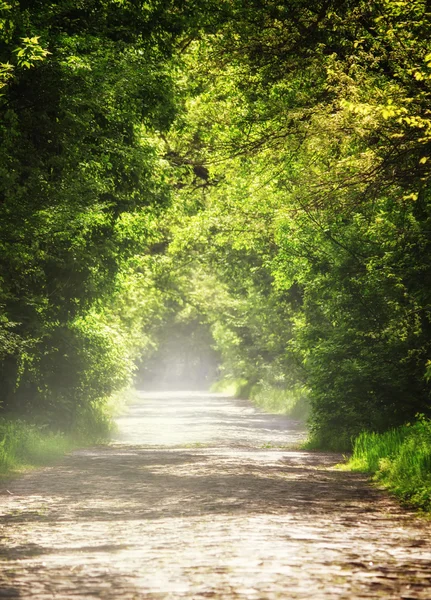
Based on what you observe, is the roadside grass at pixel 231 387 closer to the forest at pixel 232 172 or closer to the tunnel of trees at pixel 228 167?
the forest at pixel 232 172

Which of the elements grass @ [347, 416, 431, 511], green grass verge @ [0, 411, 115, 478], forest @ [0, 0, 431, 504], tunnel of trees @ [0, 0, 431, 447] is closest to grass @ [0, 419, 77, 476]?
green grass verge @ [0, 411, 115, 478]

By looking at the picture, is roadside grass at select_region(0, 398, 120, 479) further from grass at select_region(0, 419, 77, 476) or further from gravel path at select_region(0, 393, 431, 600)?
gravel path at select_region(0, 393, 431, 600)

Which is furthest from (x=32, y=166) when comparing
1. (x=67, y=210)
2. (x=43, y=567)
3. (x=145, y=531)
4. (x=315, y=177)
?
(x=43, y=567)

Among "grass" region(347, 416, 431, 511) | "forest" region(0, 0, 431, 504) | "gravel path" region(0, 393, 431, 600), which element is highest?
"forest" region(0, 0, 431, 504)

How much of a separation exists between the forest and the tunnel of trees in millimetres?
57

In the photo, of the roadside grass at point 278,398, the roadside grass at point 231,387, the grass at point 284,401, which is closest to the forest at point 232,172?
the roadside grass at point 278,398

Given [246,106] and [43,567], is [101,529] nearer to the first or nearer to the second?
[43,567]

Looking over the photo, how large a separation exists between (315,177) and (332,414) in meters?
9.89

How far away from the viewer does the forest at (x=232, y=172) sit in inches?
621

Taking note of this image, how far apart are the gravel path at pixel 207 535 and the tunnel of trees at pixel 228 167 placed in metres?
3.23

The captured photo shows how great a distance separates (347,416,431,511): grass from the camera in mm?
14586

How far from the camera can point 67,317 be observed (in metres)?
24.3

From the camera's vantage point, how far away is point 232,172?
93.5 feet

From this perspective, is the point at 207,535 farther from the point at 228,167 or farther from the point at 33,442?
the point at 228,167
